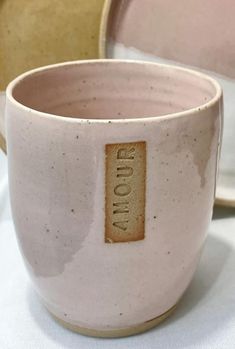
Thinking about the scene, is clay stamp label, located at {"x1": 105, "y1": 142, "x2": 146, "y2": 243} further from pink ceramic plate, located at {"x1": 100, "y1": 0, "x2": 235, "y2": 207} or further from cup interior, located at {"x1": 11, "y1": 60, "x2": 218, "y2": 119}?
pink ceramic plate, located at {"x1": 100, "y1": 0, "x2": 235, "y2": 207}

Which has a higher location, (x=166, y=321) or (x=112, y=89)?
(x=112, y=89)

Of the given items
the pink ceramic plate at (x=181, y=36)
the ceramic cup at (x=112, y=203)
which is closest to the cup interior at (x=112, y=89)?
the ceramic cup at (x=112, y=203)

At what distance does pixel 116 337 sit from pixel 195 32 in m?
0.30

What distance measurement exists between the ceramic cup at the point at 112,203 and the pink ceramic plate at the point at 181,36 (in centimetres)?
13

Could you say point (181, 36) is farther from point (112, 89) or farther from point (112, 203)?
point (112, 203)

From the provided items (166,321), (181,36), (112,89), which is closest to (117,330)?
(166,321)

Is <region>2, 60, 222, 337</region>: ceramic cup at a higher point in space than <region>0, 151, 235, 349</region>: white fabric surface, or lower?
higher

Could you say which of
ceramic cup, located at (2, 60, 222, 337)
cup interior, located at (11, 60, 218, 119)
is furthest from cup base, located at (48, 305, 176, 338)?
cup interior, located at (11, 60, 218, 119)

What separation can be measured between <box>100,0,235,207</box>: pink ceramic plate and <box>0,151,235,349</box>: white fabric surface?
0.34 feet

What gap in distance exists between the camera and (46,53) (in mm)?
614

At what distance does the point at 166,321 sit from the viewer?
0.48 m

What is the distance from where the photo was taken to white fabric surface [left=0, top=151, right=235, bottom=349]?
1.48 ft

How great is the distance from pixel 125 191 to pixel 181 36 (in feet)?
0.85

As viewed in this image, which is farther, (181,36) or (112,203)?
(181,36)
